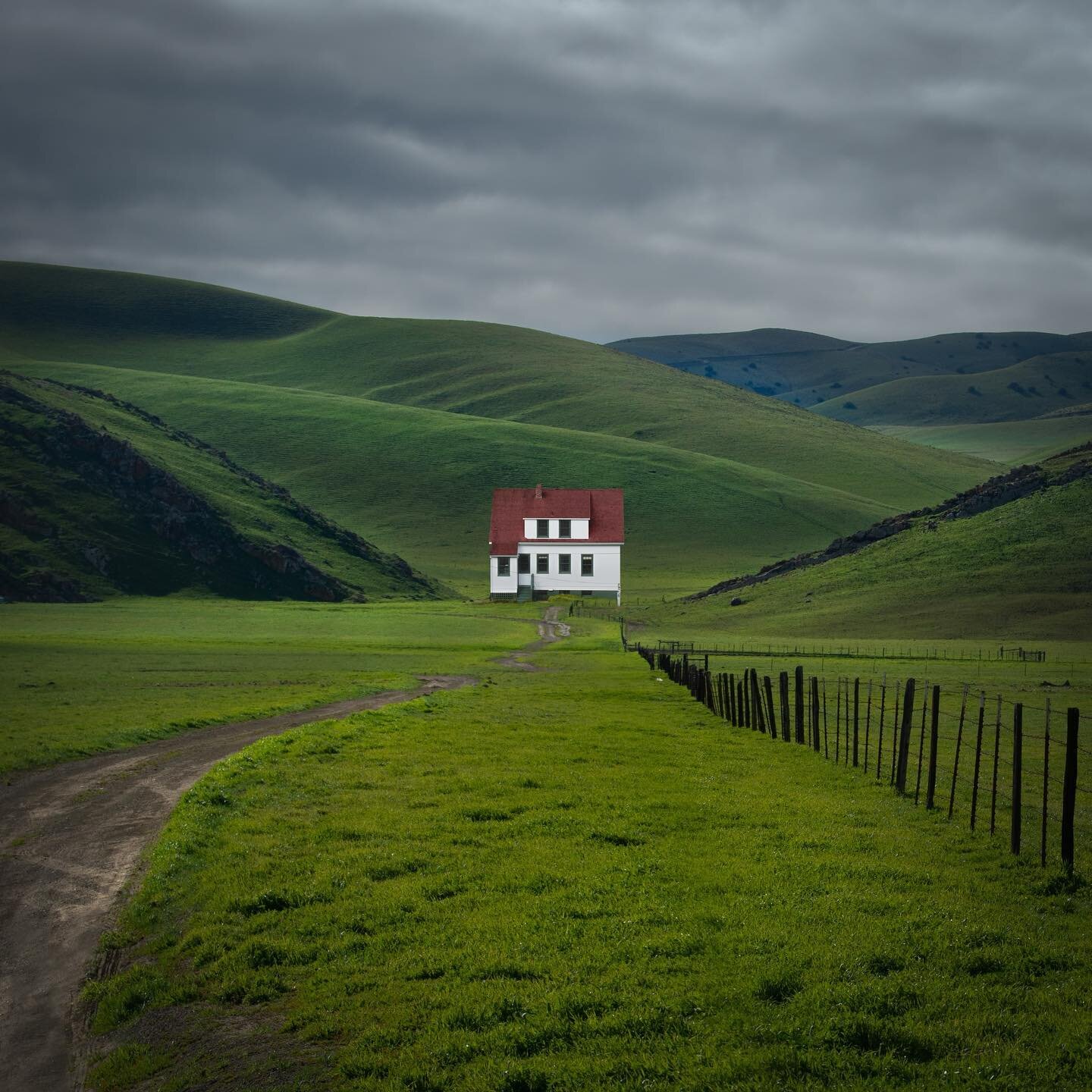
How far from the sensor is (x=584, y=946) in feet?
39.5

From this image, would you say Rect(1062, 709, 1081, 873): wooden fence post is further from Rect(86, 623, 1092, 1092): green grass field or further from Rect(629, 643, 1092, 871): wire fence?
Rect(86, 623, 1092, 1092): green grass field

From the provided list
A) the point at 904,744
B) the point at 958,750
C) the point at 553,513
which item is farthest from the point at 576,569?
the point at 958,750

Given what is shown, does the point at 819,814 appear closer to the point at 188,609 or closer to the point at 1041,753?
the point at 1041,753

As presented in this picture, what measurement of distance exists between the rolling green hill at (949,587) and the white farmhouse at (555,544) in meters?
7.94

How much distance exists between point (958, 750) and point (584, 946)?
32.9ft

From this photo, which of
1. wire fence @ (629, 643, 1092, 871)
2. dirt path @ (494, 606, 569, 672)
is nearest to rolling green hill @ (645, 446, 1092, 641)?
dirt path @ (494, 606, 569, 672)

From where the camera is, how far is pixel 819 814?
19.1m

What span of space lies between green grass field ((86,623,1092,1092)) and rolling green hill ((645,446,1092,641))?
7078 cm

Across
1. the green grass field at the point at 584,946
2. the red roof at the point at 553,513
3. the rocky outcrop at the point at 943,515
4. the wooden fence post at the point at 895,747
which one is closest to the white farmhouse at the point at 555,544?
the red roof at the point at 553,513

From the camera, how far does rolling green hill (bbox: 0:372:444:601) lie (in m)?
108

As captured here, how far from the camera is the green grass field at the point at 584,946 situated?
9.66m

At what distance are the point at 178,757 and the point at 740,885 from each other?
17.2m

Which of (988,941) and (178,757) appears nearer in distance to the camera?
(988,941)

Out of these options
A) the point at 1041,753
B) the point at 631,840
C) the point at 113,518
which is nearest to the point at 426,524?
the point at 113,518
